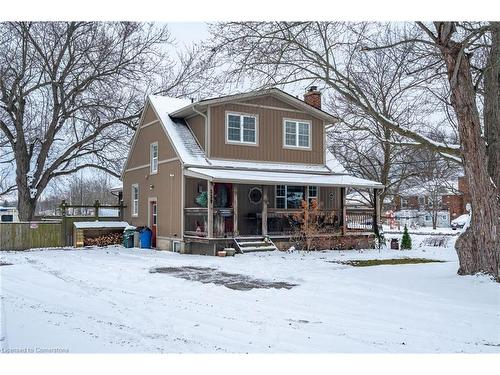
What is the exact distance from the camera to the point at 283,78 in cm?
1127

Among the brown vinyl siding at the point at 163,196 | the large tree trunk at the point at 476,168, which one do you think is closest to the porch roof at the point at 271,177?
the brown vinyl siding at the point at 163,196

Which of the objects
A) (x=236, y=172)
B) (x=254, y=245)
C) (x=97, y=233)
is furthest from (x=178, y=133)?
(x=97, y=233)

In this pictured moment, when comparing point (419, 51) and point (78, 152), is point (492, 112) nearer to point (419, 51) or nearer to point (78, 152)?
point (419, 51)

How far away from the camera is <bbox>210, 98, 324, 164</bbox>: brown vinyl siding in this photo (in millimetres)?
18938

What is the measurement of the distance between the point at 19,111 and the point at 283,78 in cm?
1649

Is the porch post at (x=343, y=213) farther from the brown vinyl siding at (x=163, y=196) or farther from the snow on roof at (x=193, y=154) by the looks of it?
the brown vinyl siding at (x=163, y=196)

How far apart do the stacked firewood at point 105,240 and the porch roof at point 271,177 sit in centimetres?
639

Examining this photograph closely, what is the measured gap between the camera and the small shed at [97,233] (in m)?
21.2

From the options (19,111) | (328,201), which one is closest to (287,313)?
(328,201)

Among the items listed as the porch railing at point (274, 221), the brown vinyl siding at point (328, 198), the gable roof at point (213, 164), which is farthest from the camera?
the brown vinyl siding at point (328, 198)

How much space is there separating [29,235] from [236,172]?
9.30m

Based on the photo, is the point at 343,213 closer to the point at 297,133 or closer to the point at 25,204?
the point at 297,133

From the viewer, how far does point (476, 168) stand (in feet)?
32.1

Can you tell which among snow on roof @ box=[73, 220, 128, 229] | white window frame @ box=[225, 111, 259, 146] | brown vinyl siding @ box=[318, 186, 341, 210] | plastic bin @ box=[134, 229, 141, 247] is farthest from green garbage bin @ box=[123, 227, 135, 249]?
brown vinyl siding @ box=[318, 186, 341, 210]
